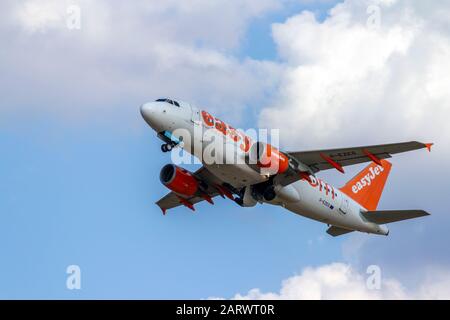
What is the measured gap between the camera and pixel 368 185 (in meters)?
69.2

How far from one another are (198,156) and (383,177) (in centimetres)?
2174

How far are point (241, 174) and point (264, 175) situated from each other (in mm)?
1644

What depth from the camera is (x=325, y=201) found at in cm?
6222

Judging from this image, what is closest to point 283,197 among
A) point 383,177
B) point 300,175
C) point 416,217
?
point 300,175

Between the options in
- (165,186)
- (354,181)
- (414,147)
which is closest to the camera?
(414,147)

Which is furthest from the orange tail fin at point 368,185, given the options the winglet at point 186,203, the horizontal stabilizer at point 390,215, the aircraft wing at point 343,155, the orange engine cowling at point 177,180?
the orange engine cowling at point 177,180

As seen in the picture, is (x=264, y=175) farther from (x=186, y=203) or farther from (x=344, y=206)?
(x=186, y=203)

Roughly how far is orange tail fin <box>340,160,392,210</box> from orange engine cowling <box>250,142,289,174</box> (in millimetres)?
11493

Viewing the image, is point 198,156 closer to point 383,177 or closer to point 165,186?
point 165,186

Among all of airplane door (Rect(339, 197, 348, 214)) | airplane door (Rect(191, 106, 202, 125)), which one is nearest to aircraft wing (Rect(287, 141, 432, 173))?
airplane door (Rect(339, 197, 348, 214))

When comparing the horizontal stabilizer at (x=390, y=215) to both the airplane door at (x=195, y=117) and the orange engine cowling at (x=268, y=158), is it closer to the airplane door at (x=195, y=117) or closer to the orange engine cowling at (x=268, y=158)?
the orange engine cowling at (x=268, y=158)

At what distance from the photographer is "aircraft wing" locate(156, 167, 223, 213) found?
62.4 m

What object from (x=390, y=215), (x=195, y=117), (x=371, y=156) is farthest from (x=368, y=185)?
(x=195, y=117)

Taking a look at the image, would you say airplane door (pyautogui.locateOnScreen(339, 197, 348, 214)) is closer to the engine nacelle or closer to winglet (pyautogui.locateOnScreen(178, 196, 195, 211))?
the engine nacelle
